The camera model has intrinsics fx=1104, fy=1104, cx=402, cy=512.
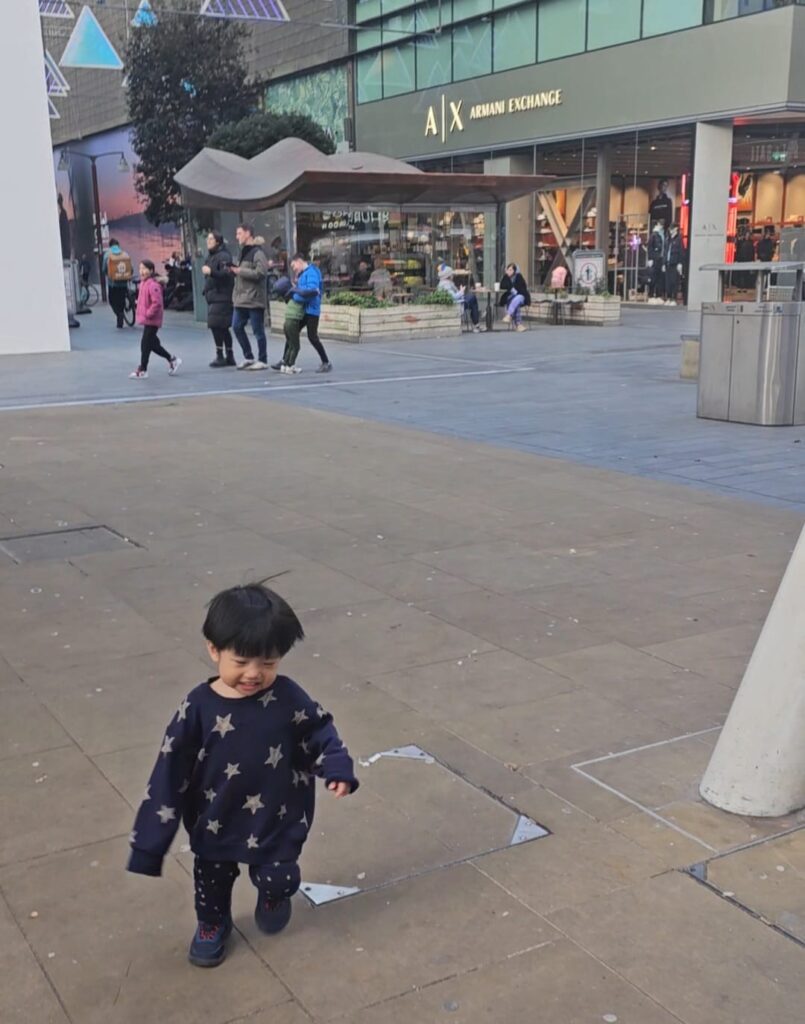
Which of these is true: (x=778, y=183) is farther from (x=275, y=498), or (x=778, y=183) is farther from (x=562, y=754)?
(x=562, y=754)

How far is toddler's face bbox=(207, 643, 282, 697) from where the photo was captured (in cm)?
248

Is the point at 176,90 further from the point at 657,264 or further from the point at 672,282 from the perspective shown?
the point at 672,282

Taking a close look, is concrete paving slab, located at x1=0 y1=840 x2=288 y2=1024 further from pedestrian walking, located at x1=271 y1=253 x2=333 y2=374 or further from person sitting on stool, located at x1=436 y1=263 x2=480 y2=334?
person sitting on stool, located at x1=436 y1=263 x2=480 y2=334

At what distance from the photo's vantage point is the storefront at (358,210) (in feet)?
75.4

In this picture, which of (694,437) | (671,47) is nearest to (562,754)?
(694,437)

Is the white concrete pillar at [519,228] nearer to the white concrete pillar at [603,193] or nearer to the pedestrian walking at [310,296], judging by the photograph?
the white concrete pillar at [603,193]

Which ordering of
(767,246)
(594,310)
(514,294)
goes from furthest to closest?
(767,246)
(594,310)
(514,294)

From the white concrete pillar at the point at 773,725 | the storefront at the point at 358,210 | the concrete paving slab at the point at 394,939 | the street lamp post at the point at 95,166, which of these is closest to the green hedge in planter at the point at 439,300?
the storefront at the point at 358,210

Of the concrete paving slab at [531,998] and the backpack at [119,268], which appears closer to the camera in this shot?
the concrete paving slab at [531,998]

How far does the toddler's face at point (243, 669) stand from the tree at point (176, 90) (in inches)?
1276

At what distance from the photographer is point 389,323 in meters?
21.2

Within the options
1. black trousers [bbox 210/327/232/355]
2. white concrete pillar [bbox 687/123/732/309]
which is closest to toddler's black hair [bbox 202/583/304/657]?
black trousers [bbox 210/327/232/355]

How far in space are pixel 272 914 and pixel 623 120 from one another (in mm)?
29921

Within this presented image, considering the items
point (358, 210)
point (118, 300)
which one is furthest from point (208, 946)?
point (118, 300)
